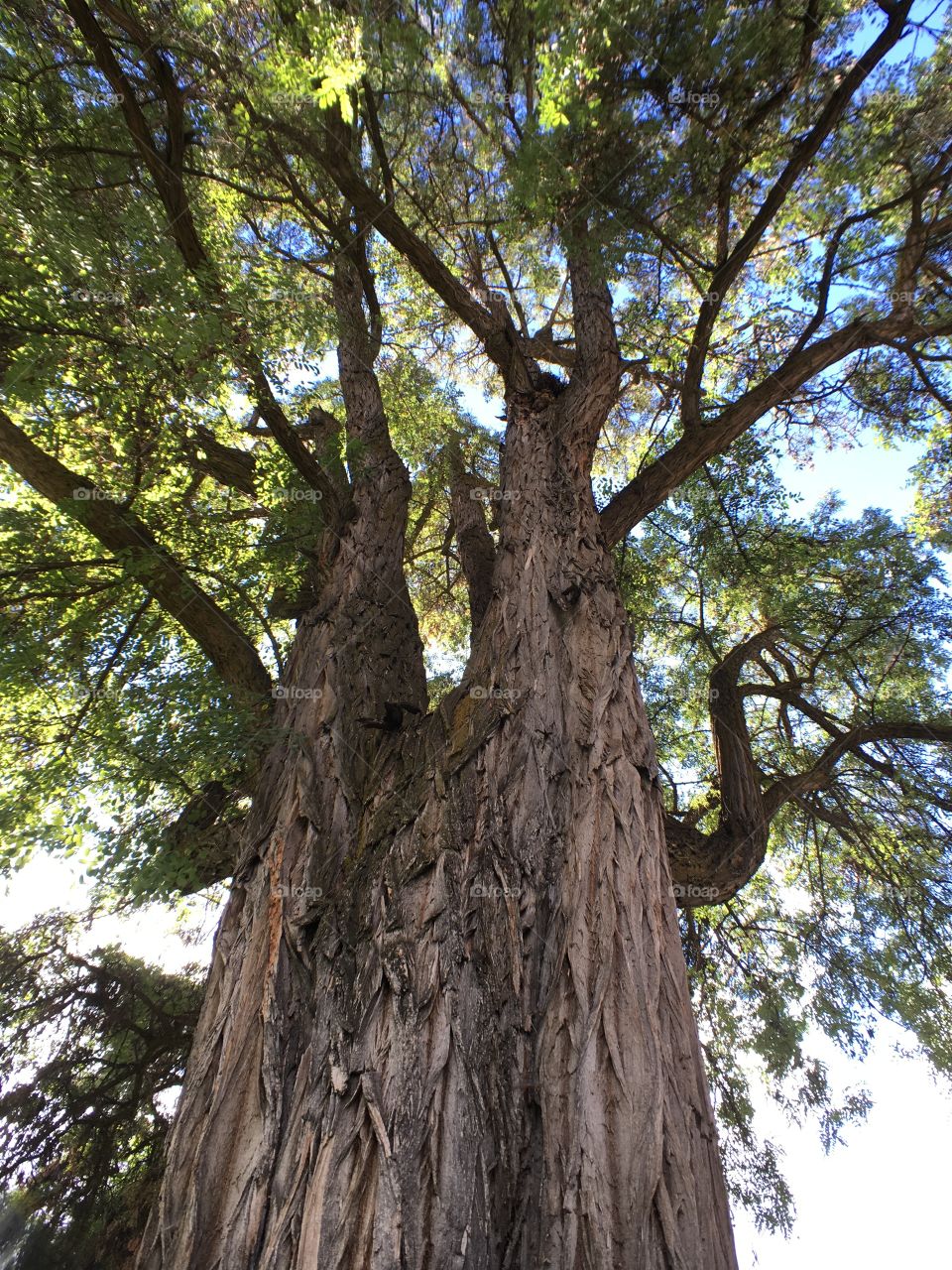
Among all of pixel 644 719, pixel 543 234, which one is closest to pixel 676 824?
pixel 644 719

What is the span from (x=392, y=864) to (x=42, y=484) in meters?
3.01

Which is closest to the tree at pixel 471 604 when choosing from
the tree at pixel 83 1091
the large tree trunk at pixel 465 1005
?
the large tree trunk at pixel 465 1005

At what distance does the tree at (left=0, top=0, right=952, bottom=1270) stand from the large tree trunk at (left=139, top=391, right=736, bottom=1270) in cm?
1

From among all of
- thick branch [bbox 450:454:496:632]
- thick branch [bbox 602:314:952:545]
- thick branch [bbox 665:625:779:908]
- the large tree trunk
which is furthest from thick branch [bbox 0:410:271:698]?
thick branch [bbox 665:625:779:908]

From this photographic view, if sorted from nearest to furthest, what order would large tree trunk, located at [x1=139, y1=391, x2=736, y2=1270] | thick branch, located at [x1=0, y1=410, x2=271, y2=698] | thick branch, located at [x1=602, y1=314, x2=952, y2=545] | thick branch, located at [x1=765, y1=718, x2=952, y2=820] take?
large tree trunk, located at [x1=139, y1=391, x2=736, y2=1270]
thick branch, located at [x1=0, y1=410, x2=271, y2=698]
thick branch, located at [x1=765, y1=718, x2=952, y2=820]
thick branch, located at [x1=602, y1=314, x2=952, y2=545]

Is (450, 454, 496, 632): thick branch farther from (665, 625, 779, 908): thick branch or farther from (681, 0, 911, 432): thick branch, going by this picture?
(665, 625, 779, 908): thick branch

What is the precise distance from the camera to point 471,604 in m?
5.04

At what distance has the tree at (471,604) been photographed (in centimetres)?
201

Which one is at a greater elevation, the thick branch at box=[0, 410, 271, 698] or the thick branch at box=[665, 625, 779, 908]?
the thick branch at box=[0, 410, 271, 698]

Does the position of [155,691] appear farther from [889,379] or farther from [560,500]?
[889,379]

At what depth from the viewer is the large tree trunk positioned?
1.76 m

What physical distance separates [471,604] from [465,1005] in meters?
3.26

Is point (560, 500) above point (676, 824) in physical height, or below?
above

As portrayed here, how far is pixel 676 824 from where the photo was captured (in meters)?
4.60
